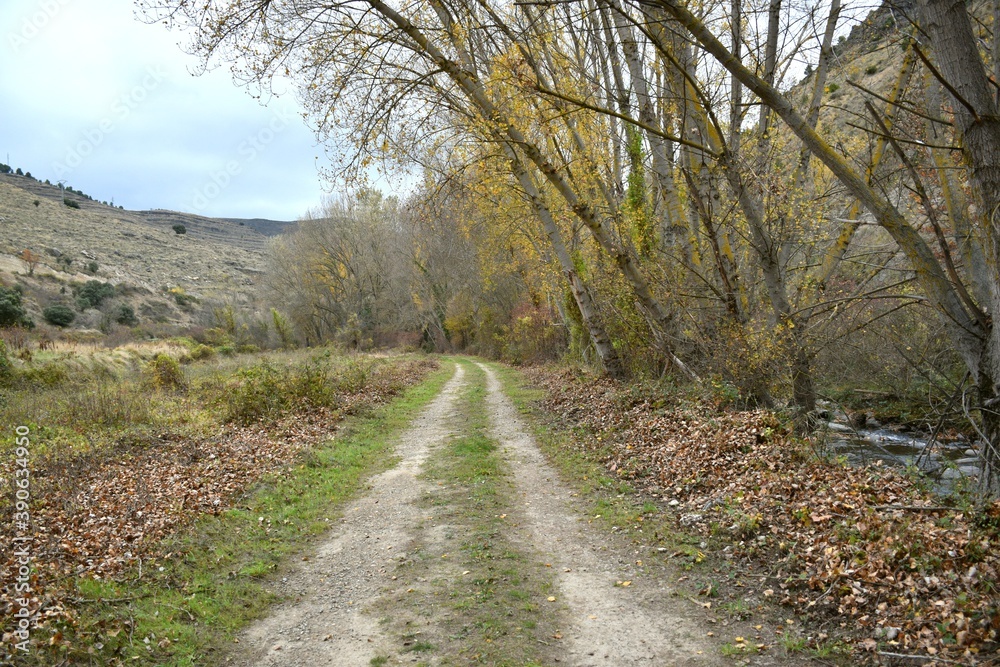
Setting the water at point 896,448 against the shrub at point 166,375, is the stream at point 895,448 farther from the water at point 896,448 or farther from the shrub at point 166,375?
the shrub at point 166,375

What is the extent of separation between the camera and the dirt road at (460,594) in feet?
14.0

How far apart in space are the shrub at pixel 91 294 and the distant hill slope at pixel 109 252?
1.07 meters

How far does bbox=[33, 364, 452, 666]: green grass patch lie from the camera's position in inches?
172

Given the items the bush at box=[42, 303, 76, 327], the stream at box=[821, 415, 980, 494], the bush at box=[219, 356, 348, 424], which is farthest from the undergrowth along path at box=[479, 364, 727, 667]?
the bush at box=[42, 303, 76, 327]

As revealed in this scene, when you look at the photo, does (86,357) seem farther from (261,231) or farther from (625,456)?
(261,231)

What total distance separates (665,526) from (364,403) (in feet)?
35.0

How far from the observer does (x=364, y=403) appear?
15.4 m

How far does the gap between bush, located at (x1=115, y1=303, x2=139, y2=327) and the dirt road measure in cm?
4653

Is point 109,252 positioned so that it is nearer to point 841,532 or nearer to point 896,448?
point 896,448

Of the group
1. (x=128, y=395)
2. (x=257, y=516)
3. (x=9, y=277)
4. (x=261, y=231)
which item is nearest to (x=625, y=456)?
(x=257, y=516)

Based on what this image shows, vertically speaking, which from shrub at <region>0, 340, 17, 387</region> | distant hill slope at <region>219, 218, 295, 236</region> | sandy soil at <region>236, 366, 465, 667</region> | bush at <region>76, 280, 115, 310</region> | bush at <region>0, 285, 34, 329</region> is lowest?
sandy soil at <region>236, 366, 465, 667</region>

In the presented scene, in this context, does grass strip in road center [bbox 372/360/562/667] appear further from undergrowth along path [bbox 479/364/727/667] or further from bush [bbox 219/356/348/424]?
bush [bbox 219/356/348/424]

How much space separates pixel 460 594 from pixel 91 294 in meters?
51.5

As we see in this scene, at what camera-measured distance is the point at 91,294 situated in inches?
1769
